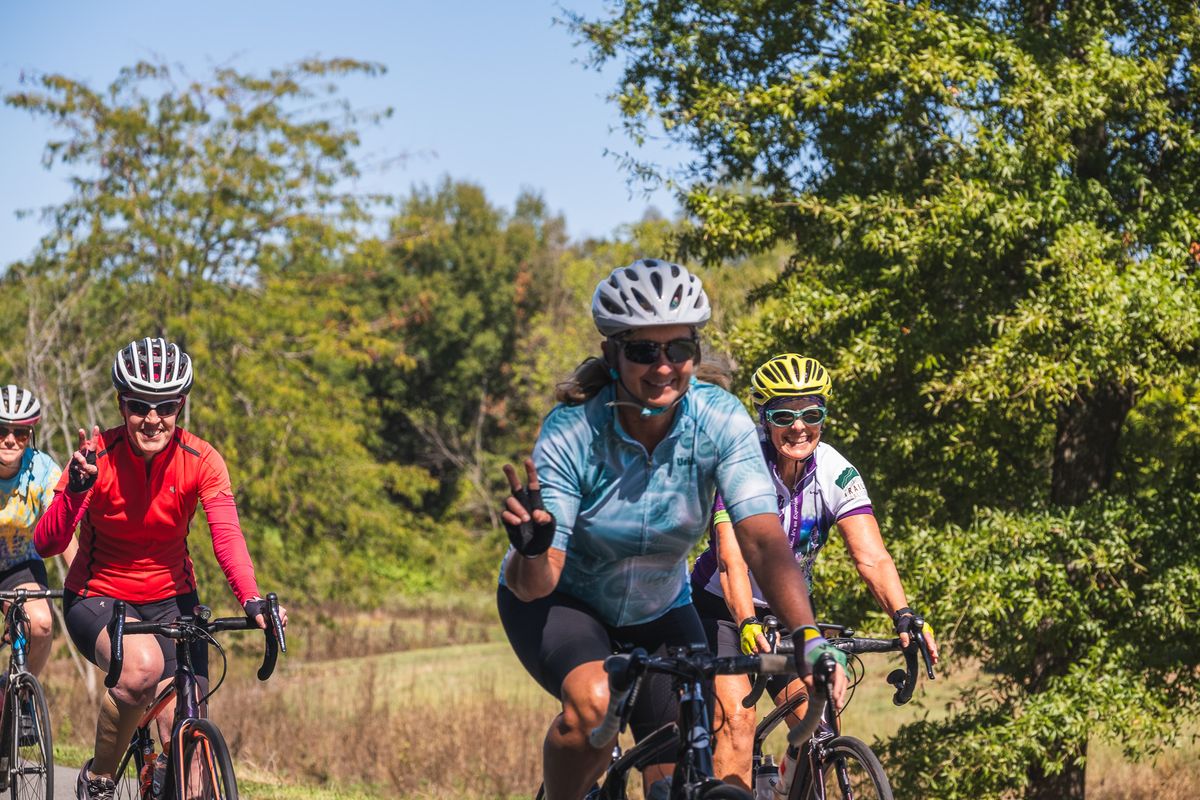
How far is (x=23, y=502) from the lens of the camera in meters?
7.45

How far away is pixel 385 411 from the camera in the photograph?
5559cm

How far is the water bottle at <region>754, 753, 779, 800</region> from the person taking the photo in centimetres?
551

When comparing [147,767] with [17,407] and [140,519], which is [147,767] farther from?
[17,407]

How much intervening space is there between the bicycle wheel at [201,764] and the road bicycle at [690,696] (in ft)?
5.38

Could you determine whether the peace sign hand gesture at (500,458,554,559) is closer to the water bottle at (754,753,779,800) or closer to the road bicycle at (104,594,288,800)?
the road bicycle at (104,594,288,800)

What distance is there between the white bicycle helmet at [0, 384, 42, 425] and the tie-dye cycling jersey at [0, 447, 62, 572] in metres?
0.30

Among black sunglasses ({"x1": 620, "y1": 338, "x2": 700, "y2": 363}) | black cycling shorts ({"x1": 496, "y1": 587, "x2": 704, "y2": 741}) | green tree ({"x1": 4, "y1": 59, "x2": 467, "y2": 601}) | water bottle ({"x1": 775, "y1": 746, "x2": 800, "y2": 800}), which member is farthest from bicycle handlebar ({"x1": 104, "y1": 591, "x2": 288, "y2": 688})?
green tree ({"x1": 4, "y1": 59, "x2": 467, "y2": 601})

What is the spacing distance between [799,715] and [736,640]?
39cm

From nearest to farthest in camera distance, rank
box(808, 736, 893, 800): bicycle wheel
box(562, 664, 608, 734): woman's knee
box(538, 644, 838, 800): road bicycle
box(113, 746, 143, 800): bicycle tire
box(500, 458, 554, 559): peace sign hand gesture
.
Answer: box(500, 458, 554, 559): peace sign hand gesture, box(538, 644, 838, 800): road bicycle, box(562, 664, 608, 734): woman's knee, box(808, 736, 893, 800): bicycle wheel, box(113, 746, 143, 800): bicycle tire

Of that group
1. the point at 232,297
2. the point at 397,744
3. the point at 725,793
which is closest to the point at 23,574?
the point at 725,793

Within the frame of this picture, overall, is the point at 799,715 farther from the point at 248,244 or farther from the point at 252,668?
the point at 248,244

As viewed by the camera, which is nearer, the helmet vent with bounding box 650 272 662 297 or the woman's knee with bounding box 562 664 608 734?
the woman's knee with bounding box 562 664 608 734

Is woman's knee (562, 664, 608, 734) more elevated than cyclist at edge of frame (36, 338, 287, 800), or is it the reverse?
cyclist at edge of frame (36, 338, 287, 800)

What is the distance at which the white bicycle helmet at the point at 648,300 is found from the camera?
153 inches
